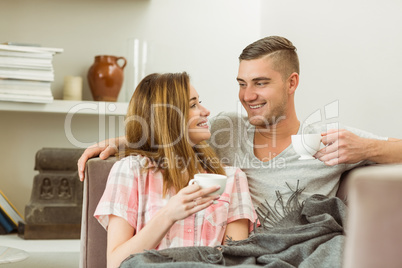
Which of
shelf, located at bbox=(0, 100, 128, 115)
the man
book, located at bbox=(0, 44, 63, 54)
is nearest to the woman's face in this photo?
the man

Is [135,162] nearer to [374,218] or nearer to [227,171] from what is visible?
[227,171]

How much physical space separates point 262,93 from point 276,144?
7.6 inches

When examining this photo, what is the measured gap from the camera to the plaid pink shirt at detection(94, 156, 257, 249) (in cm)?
146

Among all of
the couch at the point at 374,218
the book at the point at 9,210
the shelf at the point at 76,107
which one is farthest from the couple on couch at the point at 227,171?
the book at the point at 9,210

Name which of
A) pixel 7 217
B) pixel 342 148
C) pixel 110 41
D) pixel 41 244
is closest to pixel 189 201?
pixel 342 148

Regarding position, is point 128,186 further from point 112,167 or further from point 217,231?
point 217,231

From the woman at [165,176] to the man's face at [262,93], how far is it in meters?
0.32

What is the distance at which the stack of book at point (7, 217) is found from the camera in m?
2.37

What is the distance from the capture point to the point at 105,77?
2.43 metres

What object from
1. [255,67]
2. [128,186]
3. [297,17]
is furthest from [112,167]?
[297,17]

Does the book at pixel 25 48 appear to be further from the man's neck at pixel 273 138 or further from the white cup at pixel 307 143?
the white cup at pixel 307 143

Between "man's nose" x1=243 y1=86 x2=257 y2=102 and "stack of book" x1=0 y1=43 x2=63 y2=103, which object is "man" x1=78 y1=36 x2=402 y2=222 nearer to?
"man's nose" x1=243 y1=86 x2=257 y2=102

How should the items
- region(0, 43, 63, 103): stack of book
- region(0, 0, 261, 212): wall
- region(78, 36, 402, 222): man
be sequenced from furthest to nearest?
region(0, 0, 261, 212): wall < region(0, 43, 63, 103): stack of book < region(78, 36, 402, 222): man

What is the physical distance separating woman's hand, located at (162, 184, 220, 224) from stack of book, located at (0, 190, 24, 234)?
129cm
